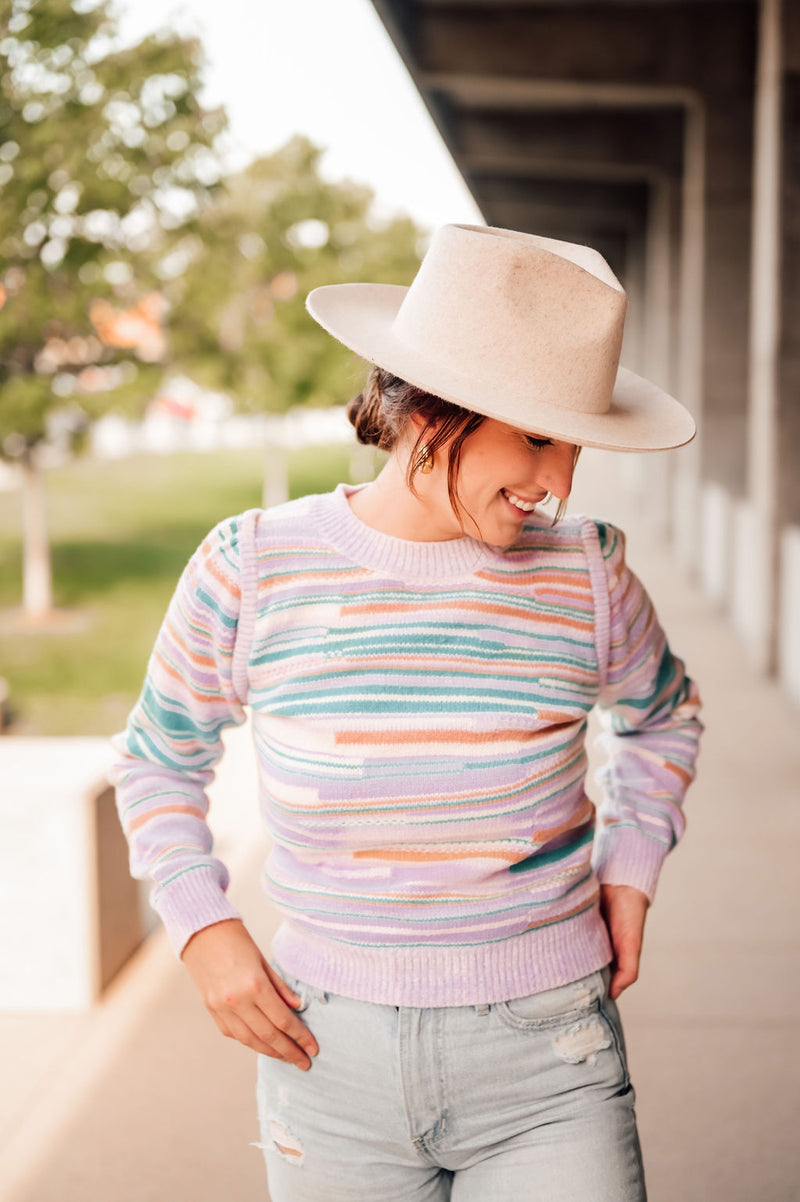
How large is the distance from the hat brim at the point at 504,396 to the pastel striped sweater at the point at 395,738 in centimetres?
17

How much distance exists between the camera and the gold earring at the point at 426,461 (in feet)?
5.22

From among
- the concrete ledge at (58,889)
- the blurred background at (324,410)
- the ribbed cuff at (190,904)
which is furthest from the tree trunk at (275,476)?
the ribbed cuff at (190,904)

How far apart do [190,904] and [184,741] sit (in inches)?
8.4

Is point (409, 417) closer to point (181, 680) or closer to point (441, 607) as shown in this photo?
point (441, 607)

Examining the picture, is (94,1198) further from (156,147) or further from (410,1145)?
(156,147)

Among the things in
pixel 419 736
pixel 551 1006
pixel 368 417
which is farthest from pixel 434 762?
pixel 368 417

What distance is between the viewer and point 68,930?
4188mm

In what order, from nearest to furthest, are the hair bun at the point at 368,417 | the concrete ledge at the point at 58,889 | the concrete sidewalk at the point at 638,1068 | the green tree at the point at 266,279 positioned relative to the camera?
the hair bun at the point at 368,417, the concrete sidewalk at the point at 638,1068, the concrete ledge at the point at 58,889, the green tree at the point at 266,279

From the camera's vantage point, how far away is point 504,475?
156 centimetres

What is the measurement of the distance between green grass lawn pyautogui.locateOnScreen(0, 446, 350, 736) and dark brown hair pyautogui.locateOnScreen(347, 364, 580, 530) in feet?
47.2

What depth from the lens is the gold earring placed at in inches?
62.6

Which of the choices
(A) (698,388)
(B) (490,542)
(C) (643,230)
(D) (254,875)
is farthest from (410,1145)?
(C) (643,230)

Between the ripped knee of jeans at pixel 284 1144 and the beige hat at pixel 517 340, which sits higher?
the beige hat at pixel 517 340

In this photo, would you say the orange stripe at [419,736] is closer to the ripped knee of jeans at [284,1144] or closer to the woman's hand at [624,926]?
the woman's hand at [624,926]
